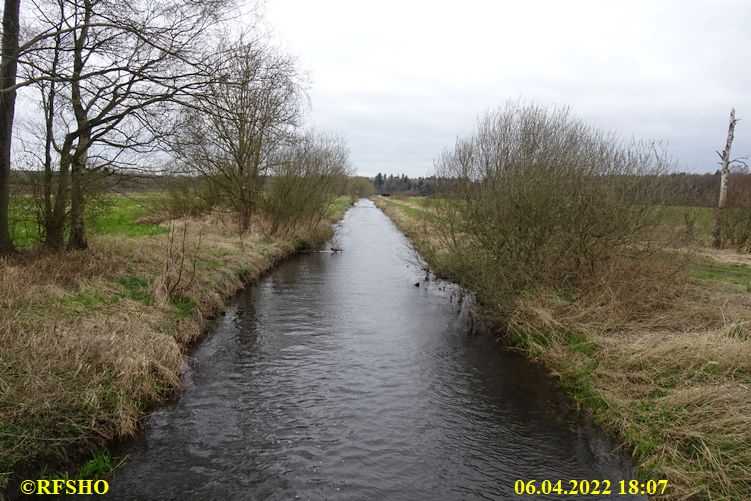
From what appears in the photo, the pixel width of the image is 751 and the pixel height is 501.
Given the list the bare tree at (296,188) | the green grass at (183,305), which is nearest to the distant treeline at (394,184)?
the bare tree at (296,188)

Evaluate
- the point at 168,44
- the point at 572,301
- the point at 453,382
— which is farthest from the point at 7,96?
the point at 572,301

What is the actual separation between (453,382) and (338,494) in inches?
147

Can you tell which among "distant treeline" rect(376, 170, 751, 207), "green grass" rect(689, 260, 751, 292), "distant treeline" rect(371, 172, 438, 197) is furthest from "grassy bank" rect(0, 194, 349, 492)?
"distant treeline" rect(371, 172, 438, 197)

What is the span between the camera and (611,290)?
33.1 ft

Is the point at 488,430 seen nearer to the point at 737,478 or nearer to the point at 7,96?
the point at 737,478

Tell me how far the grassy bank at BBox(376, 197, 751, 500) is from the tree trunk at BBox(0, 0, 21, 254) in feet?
35.9

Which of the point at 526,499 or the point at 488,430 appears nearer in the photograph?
the point at 526,499

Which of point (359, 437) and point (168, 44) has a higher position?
point (168, 44)

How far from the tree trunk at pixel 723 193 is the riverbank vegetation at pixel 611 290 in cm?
842

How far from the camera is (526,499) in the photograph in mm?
5207

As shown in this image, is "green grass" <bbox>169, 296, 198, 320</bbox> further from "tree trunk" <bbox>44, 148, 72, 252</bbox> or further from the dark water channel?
"tree trunk" <bbox>44, 148, 72, 252</bbox>

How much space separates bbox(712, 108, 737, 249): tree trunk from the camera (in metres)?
22.2

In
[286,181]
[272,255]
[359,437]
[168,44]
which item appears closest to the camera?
[359,437]

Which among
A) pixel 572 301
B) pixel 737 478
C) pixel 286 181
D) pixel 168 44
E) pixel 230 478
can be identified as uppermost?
pixel 168 44
